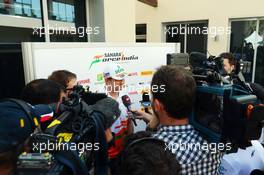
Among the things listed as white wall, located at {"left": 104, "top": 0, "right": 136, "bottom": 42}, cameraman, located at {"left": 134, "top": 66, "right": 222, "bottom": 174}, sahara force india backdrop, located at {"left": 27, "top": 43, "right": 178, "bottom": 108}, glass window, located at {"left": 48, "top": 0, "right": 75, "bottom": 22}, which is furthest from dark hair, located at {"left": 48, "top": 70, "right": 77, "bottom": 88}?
white wall, located at {"left": 104, "top": 0, "right": 136, "bottom": 42}

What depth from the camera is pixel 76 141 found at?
0.74 m

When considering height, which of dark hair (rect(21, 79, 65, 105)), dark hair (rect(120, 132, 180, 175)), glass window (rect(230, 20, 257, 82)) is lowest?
dark hair (rect(120, 132, 180, 175))

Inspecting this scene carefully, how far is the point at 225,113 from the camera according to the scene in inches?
36.0

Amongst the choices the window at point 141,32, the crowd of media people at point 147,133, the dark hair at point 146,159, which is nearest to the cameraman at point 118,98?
the crowd of media people at point 147,133

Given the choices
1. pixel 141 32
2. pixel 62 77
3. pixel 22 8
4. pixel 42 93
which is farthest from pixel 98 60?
pixel 141 32

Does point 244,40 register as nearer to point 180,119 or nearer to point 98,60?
point 98,60

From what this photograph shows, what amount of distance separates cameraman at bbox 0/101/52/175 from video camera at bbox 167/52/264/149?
2.18 ft

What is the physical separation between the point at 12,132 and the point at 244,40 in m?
6.56

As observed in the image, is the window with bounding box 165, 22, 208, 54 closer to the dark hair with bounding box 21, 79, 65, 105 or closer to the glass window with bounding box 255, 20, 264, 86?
the glass window with bounding box 255, 20, 264, 86

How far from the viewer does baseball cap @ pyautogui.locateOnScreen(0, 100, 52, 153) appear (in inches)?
22.8

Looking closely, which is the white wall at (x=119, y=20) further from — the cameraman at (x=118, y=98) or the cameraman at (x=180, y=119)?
the cameraman at (x=180, y=119)

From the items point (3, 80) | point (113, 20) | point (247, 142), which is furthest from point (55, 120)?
point (113, 20)

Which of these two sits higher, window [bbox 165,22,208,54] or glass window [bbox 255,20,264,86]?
window [bbox 165,22,208,54]

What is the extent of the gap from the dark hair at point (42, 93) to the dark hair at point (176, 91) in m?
0.54
